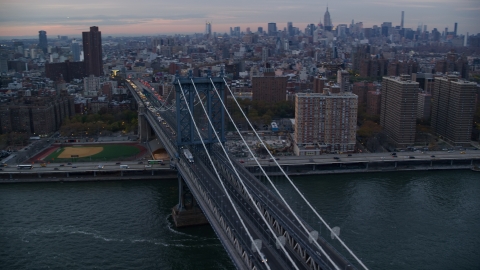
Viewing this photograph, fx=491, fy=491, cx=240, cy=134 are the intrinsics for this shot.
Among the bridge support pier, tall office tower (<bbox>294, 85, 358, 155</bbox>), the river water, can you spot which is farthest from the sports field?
tall office tower (<bbox>294, 85, 358, 155</bbox>)

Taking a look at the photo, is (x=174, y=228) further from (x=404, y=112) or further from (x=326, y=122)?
(x=404, y=112)

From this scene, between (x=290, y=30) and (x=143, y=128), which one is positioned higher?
(x=290, y=30)

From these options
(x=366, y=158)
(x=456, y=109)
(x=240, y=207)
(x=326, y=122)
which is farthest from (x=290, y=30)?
(x=240, y=207)

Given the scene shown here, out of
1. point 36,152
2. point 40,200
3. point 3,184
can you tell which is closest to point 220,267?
point 40,200

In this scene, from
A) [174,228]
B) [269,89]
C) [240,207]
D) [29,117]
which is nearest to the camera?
[240,207]

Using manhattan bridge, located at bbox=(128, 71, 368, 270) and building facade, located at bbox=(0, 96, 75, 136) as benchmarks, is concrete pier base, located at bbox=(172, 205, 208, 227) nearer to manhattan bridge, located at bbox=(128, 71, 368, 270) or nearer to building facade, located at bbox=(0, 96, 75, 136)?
manhattan bridge, located at bbox=(128, 71, 368, 270)

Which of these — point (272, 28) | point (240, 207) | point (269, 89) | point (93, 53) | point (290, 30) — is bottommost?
point (240, 207)
